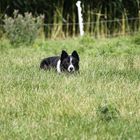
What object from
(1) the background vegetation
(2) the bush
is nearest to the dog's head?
(2) the bush

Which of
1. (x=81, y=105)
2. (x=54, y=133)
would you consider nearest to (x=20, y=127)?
(x=54, y=133)

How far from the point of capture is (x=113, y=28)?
21016mm

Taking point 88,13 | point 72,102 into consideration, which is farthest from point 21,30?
point 72,102

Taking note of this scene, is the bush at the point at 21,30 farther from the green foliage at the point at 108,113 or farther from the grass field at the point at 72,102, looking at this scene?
Result: the green foliage at the point at 108,113

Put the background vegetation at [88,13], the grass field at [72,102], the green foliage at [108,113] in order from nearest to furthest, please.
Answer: the grass field at [72,102] → the green foliage at [108,113] → the background vegetation at [88,13]

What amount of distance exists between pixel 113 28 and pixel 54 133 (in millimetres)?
14707

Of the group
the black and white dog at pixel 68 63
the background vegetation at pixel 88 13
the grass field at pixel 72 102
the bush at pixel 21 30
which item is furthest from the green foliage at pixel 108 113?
the background vegetation at pixel 88 13

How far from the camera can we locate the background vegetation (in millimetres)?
20859

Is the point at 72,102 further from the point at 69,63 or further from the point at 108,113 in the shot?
the point at 69,63

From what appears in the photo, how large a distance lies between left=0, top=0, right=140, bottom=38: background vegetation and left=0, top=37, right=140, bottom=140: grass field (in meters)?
8.08

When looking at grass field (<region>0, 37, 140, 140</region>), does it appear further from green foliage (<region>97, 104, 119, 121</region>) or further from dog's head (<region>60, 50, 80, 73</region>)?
dog's head (<region>60, 50, 80, 73</region>)

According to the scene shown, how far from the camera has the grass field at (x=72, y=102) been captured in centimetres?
669

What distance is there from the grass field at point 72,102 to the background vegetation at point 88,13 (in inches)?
318

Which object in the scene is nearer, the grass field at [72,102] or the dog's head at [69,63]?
the grass field at [72,102]
